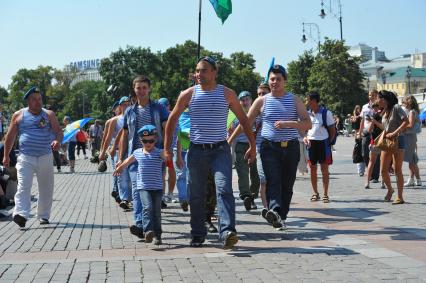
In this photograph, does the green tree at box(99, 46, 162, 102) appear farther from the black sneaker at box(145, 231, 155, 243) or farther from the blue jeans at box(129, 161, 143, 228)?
the black sneaker at box(145, 231, 155, 243)

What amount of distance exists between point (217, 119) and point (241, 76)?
3730 inches

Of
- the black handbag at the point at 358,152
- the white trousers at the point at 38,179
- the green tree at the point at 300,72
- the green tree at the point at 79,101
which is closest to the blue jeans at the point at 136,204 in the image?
the white trousers at the point at 38,179

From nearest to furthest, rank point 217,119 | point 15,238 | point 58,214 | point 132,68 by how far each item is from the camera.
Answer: point 217,119, point 15,238, point 58,214, point 132,68

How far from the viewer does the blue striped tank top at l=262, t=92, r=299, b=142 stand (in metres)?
7.70

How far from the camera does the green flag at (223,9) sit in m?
10.9

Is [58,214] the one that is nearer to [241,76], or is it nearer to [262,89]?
[262,89]

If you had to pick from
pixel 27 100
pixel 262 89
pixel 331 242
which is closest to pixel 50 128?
pixel 27 100

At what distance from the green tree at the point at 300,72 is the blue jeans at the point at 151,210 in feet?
261

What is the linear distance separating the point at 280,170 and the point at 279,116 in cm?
66

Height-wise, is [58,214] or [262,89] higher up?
[262,89]

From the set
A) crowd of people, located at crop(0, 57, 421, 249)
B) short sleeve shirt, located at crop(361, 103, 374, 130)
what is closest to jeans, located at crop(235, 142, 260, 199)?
crowd of people, located at crop(0, 57, 421, 249)

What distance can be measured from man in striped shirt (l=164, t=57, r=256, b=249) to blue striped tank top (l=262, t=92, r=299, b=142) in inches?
35.9

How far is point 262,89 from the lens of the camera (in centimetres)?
943

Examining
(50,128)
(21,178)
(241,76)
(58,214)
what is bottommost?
(58,214)
